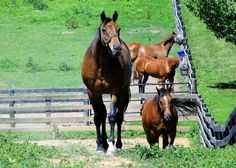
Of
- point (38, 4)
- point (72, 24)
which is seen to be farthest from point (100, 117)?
point (38, 4)

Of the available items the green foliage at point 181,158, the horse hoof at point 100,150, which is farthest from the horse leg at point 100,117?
the green foliage at point 181,158

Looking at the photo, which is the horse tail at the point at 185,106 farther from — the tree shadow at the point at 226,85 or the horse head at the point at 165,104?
the tree shadow at the point at 226,85

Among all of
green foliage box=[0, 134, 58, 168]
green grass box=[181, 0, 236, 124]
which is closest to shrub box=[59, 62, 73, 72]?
green grass box=[181, 0, 236, 124]

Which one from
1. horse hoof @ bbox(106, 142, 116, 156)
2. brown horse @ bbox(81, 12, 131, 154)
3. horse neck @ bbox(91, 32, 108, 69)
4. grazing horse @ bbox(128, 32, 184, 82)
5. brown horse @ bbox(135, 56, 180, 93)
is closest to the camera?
horse hoof @ bbox(106, 142, 116, 156)

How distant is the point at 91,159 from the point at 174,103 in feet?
Result: 17.8

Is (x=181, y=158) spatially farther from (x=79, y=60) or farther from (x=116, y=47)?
(x=79, y=60)

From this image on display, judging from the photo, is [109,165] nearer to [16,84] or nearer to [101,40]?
[101,40]

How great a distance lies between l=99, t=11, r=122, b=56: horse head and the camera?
12.8 m

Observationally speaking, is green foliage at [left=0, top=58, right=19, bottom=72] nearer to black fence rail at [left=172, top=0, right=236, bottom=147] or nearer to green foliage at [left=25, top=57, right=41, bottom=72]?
green foliage at [left=25, top=57, right=41, bottom=72]

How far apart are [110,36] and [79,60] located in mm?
21686

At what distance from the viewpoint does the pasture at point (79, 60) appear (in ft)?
38.3

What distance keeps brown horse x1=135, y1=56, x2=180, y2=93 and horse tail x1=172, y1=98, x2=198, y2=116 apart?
7503mm

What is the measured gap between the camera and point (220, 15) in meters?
28.2

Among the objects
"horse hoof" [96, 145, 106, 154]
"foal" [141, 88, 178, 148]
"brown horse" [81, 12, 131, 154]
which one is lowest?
"horse hoof" [96, 145, 106, 154]
